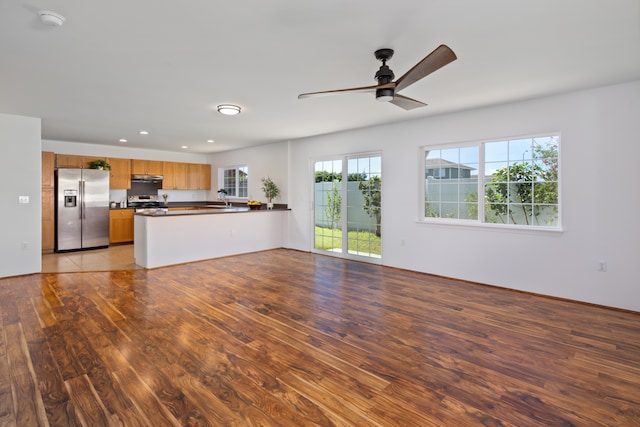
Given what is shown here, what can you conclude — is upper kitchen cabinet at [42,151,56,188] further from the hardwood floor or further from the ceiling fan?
the ceiling fan

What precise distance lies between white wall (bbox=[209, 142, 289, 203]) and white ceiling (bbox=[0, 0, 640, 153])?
2749 mm

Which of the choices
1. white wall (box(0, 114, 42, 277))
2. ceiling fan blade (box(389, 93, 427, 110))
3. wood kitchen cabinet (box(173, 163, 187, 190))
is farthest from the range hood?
ceiling fan blade (box(389, 93, 427, 110))

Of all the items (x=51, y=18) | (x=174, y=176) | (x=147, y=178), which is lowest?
(x=147, y=178)

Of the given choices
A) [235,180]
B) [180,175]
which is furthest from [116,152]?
[235,180]

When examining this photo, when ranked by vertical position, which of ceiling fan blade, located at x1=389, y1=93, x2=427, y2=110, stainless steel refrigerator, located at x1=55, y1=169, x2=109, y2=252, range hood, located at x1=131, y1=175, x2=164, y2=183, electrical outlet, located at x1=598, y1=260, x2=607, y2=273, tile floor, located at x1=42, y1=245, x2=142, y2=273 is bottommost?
tile floor, located at x1=42, y1=245, x2=142, y2=273

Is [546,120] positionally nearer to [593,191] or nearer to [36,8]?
[593,191]

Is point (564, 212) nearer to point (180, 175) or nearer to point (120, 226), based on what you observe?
point (180, 175)

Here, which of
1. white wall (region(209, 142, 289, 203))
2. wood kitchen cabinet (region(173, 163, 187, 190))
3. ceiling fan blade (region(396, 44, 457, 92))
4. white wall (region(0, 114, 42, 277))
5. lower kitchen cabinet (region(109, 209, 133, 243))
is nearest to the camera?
ceiling fan blade (region(396, 44, 457, 92))

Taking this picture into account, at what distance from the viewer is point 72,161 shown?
7.16m

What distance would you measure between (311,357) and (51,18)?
295 cm

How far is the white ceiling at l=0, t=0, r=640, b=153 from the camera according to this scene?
2.15 meters

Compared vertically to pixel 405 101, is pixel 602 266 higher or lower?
lower

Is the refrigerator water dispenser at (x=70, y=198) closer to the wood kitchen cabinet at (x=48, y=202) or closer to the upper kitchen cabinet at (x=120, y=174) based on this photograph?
the wood kitchen cabinet at (x=48, y=202)

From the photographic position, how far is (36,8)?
2.08m
